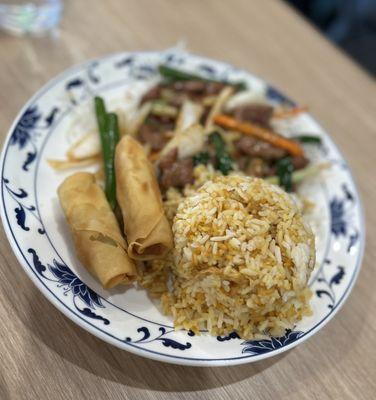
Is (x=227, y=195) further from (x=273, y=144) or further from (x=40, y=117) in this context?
(x=40, y=117)

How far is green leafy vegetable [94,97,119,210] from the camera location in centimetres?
224

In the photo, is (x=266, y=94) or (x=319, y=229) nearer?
(x=319, y=229)

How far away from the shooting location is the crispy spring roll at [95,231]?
1.83 metres

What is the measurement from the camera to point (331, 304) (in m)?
2.07

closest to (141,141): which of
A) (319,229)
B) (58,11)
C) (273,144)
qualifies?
(273,144)

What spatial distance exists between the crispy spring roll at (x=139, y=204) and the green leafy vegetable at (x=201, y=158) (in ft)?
1.12

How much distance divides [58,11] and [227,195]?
2.06 metres

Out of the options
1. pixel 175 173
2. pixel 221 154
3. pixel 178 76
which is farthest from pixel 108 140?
pixel 178 76

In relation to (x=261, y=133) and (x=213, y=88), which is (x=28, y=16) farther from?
(x=261, y=133)

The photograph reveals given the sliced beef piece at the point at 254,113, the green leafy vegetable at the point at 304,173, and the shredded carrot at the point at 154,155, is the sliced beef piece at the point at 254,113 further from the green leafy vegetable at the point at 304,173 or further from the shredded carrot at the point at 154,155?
the shredded carrot at the point at 154,155

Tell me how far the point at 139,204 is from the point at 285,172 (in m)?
1.01

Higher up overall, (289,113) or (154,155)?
(289,113)

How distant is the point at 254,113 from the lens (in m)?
2.78

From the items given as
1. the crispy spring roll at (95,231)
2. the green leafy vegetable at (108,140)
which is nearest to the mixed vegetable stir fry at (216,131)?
the green leafy vegetable at (108,140)
